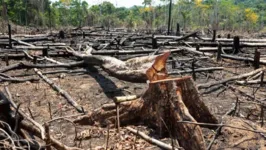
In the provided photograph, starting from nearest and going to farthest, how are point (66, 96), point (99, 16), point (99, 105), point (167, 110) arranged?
1. point (167, 110)
2. point (99, 105)
3. point (66, 96)
4. point (99, 16)

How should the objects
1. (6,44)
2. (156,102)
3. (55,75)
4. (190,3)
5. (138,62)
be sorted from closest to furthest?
(156,102) → (138,62) → (55,75) → (6,44) → (190,3)

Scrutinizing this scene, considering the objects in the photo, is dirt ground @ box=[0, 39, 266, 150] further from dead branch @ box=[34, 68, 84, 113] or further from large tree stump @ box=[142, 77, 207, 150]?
large tree stump @ box=[142, 77, 207, 150]

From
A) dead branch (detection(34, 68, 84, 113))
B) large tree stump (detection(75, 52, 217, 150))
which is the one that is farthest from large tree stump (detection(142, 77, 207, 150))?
dead branch (detection(34, 68, 84, 113))

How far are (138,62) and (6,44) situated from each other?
10925 millimetres

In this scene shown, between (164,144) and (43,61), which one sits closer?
(164,144)

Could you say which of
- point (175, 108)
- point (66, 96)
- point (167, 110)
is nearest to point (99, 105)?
point (66, 96)

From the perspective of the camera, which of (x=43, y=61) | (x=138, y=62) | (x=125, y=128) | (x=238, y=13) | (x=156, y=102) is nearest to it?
(x=156, y=102)

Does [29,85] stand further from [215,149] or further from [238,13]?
[238,13]

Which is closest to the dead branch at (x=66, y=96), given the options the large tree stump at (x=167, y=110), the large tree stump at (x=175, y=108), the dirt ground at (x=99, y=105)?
the dirt ground at (x=99, y=105)

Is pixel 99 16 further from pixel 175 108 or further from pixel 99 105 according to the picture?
pixel 175 108

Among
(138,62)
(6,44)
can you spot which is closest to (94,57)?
(138,62)

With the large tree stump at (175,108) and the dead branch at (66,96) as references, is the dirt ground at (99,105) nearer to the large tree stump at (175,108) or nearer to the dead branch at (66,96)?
the dead branch at (66,96)

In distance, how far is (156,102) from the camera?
4340 millimetres

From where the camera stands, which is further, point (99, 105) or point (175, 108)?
point (99, 105)
